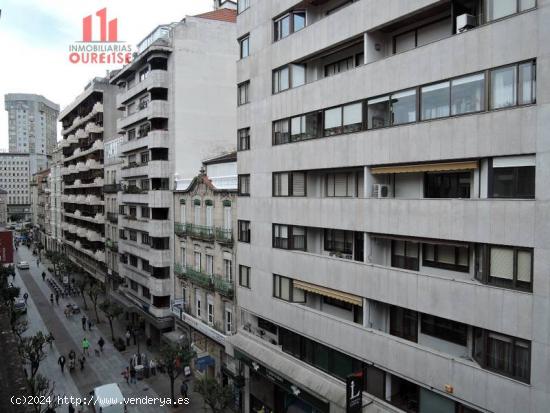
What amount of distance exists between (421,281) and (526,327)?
3688mm

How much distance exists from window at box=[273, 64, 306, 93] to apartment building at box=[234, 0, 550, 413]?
0.11m

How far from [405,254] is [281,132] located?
31.6 feet

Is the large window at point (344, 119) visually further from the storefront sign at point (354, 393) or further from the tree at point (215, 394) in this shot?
the tree at point (215, 394)

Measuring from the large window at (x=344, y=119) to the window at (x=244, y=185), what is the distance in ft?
24.6

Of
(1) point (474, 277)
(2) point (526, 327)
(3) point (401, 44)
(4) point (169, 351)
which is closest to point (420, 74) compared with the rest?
(3) point (401, 44)

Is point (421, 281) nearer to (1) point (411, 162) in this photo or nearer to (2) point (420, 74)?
(1) point (411, 162)

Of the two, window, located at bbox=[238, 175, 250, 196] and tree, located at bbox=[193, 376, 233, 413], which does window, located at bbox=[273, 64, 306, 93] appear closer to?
window, located at bbox=[238, 175, 250, 196]

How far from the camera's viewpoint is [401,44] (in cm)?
1747

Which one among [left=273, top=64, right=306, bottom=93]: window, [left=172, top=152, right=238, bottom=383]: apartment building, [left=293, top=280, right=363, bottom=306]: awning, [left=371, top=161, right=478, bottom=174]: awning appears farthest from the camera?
[left=172, top=152, right=238, bottom=383]: apartment building

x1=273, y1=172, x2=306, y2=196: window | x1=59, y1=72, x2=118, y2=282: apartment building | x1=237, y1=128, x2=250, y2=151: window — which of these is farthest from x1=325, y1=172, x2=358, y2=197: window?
x1=59, y1=72, x2=118, y2=282: apartment building

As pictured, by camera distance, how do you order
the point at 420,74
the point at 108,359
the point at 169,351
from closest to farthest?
the point at 420,74 → the point at 169,351 → the point at 108,359

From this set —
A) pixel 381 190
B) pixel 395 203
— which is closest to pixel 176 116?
pixel 381 190

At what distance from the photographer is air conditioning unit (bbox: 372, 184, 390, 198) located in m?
17.3

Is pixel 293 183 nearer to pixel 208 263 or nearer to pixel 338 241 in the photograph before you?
pixel 338 241
